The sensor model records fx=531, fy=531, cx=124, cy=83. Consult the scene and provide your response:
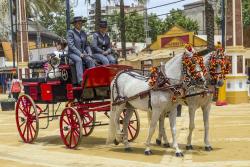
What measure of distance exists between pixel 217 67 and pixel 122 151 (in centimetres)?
281

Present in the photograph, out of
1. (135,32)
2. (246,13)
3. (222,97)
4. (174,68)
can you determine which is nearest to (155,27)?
(135,32)

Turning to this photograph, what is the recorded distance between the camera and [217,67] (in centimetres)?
1063

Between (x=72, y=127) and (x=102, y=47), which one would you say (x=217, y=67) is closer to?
(x=102, y=47)

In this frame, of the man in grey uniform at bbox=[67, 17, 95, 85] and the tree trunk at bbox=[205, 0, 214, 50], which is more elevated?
A: the tree trunk at bbox=[205, 0, 214, 50]

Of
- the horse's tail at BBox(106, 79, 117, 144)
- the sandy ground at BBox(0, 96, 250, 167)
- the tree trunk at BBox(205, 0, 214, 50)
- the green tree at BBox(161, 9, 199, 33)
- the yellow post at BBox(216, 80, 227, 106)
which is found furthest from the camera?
the green tree at BBox(161, 9, 199, 33)

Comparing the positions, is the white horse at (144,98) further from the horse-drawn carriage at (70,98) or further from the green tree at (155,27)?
the green tree at (155,27)

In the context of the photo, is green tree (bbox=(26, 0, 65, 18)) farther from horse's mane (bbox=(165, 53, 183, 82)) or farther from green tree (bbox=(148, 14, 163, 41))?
horse's mane (bbox=(165, 53, 183, 82))

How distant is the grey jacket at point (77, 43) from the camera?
41.1 feet

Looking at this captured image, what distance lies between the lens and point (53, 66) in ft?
43.0

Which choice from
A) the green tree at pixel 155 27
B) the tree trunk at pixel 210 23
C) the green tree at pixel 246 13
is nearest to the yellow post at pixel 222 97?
the tree trunk at pixel 210 23

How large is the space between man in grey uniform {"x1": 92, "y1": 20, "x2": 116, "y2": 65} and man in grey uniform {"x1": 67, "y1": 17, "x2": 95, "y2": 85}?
8.1 inches

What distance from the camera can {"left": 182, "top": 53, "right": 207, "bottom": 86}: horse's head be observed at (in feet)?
33.6

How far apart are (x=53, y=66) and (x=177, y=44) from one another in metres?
26.0

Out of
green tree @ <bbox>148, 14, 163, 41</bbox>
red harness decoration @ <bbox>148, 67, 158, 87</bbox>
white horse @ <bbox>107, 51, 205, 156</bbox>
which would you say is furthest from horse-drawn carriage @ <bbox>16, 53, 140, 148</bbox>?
green tree @ <bbox>148, 14, 163, 41</bbox>
